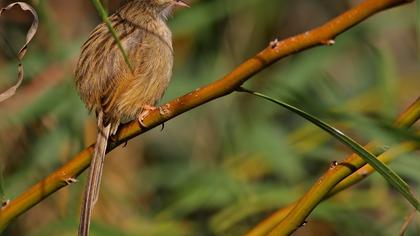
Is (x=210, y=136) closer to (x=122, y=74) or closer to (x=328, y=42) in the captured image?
(x=122, y=74)

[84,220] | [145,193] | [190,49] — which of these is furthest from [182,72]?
[84,220]

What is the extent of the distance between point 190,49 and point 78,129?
3.85 ft

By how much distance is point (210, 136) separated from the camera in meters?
4.95

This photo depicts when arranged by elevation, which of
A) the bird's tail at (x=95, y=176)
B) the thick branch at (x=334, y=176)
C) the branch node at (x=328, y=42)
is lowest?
the thick branch at (x=334, y=176)

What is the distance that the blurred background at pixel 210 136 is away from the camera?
13.7ft

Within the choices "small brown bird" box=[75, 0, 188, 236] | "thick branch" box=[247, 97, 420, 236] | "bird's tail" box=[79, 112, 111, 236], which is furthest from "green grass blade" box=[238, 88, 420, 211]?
"small brown bird" box=[75, 0, 188, 236]

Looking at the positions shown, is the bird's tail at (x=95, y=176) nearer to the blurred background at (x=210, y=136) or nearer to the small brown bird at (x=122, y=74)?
the small brown bird at (x=122, y=74)

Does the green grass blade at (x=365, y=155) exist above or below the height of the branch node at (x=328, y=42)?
below

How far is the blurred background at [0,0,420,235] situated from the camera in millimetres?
4164

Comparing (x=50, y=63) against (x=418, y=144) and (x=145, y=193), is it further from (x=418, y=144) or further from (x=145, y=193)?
(x=418, y=144)

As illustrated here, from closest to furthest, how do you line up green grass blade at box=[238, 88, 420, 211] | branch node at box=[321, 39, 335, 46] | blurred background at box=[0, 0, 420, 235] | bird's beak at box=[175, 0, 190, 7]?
branch node at box=[321, 39, 335, 46] < green grass blade at box=[238, 88, 420, 211] < bird's beak at box=[175, 0, 190, 7] < blurred background at box=[0, 0, 420, 235]

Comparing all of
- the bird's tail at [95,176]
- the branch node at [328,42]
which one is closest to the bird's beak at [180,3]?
the bird's tail at [95,176]

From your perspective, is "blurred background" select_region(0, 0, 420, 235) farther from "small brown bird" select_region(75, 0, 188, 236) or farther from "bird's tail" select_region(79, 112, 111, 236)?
"bird's tail" select_region(79, 112, 111, 236)

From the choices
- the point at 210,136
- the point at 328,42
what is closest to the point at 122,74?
the point at 210,136
